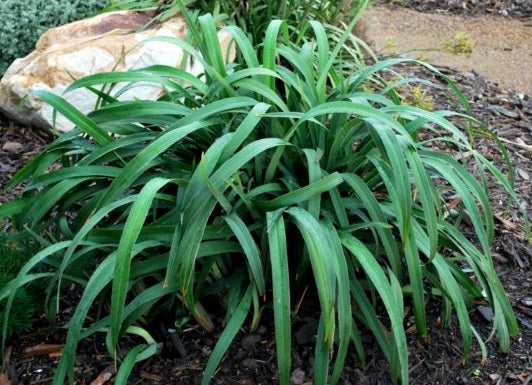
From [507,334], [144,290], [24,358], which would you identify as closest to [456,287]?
[507,334]

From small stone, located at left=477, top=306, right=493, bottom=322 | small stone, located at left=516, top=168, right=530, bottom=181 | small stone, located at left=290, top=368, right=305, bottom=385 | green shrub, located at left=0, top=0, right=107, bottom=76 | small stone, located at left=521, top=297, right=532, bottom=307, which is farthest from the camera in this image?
green shrub, located at left=0, top=0, right=107, bottom=76

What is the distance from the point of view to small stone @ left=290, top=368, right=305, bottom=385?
249 cm

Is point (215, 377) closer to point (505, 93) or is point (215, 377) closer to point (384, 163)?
point (384, 163)

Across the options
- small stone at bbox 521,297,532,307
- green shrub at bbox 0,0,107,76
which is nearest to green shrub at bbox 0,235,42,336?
small stone at bbox 521,297,532,307

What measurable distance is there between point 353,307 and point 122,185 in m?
0.88

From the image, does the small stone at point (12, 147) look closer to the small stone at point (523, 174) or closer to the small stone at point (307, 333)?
the small stone at point (307, 333)

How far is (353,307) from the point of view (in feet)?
8.46

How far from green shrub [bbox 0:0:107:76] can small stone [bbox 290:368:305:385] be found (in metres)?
2.94

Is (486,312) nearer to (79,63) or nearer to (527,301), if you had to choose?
(527,301)

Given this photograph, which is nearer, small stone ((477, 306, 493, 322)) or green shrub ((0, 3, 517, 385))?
green shrub ((0, 3, 517, 385))

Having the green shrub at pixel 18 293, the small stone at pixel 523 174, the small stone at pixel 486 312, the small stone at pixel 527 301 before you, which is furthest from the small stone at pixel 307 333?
the small stone at pixel 523 174

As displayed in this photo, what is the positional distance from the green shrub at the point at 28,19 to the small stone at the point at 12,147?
74 centimetres

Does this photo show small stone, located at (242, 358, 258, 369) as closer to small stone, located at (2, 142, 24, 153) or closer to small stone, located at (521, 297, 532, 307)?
small stone, located at (521, 297, 532, 307)

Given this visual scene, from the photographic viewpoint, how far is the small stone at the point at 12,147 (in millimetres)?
3992
